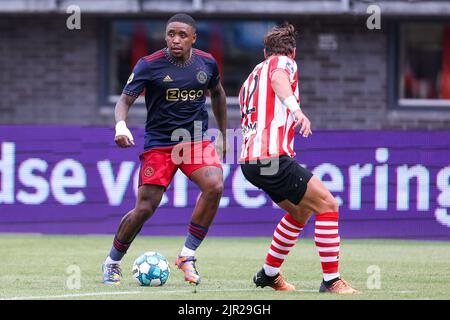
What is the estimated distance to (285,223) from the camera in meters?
9.09

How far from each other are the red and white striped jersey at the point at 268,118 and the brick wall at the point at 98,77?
9.90 m

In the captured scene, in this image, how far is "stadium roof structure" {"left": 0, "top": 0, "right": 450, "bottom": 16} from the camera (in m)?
18.1

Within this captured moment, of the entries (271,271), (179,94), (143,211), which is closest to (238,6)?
(179,94)

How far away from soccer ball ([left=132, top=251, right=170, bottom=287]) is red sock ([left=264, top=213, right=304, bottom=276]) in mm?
928

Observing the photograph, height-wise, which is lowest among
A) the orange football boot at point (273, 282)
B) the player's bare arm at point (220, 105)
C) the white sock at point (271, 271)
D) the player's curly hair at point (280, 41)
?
the orange football boot at point (273, 282)

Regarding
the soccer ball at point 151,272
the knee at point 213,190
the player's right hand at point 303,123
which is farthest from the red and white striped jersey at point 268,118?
the soccer ball at point 151,272

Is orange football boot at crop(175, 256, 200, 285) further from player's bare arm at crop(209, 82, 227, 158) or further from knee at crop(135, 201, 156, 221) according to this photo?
player's bare arm at crop(209, 82, 227, 158)

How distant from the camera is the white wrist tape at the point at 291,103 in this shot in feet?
27.9

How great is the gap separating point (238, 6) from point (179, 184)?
4455mm

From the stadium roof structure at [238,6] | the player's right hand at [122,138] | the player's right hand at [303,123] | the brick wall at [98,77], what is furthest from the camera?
the brick wall at [98,77]

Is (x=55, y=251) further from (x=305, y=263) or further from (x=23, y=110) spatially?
(x=23, y=110)

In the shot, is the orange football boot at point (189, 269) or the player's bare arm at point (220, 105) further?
the player's bare arm at point (220, 105)

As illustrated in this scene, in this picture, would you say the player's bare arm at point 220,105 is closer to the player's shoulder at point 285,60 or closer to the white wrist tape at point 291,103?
the player's shoulder at point 285,60
